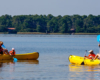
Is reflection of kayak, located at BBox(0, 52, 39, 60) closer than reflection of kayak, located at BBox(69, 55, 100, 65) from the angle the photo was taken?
No

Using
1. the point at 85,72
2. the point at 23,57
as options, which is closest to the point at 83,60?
the point at 85,72

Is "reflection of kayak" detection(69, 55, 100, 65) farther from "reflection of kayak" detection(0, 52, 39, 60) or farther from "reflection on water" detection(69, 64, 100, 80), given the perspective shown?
"reflection of kayak" detection(0, 52, 39, 60)

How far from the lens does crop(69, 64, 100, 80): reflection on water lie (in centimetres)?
2169

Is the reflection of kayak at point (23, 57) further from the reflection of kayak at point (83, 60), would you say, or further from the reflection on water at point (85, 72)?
the reflection on water at point (85, 72)

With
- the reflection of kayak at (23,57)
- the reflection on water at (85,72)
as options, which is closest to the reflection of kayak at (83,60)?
the reflection on water at (85,72)

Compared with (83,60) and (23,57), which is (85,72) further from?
(23,57)

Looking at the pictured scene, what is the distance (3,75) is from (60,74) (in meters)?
4.21

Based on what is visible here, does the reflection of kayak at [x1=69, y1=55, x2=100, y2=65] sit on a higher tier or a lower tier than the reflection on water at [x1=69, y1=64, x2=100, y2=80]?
higher

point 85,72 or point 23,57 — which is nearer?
point 85,72

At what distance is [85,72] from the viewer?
2386 cm

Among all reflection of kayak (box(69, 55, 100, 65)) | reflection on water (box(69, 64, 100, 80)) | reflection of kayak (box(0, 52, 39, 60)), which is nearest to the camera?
reflection on water (box(69, 64, 100, 80))

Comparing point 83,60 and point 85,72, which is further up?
point 83,60

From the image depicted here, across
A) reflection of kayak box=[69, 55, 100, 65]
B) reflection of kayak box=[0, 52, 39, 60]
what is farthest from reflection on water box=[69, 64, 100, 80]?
reflection of kayak box=[0, 52, 39, 60]

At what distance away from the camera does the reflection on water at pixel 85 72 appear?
21.7 m
